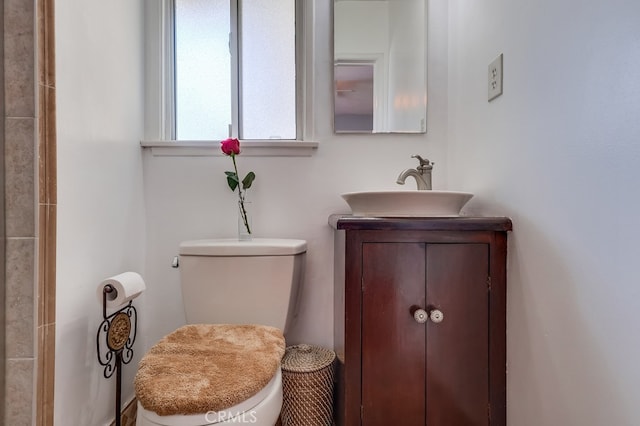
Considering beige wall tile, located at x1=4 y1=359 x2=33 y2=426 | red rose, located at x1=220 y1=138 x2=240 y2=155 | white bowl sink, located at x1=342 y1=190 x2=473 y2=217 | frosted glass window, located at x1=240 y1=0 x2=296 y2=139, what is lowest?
beige wall tile, located at x1=4 y1=359 x2=33 y2=426

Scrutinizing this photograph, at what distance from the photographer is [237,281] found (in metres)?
1.24

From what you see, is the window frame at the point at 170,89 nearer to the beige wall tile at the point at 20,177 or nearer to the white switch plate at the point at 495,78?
the beige wall tile at the point at 20,177

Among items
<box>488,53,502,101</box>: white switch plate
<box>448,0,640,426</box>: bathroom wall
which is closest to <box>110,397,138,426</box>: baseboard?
<box>448,0,640,426</box>: bathroom wall

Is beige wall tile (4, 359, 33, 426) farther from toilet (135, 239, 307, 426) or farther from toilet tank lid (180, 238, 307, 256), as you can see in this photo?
toilet tank lid (180, 238, 307, 256)

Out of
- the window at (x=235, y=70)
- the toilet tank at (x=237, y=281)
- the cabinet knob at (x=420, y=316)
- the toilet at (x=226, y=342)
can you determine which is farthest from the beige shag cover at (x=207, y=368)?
the window at (x=235, y=70)

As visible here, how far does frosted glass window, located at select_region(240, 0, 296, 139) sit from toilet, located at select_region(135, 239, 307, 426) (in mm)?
556

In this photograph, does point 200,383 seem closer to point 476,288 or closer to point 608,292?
point 476,288

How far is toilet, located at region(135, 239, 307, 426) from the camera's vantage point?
2.41ft

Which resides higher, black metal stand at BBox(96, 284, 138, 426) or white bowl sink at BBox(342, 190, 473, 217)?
white bowl sink at BBox(342, 190, 473, 217)

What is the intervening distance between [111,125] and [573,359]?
1.50 m

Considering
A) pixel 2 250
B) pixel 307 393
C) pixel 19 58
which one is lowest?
pixel 307 393

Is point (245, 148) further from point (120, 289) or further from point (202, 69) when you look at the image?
point (120, 289)

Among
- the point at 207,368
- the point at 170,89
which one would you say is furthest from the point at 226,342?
the point at 170,89

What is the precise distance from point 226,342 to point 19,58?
902 millimetres
